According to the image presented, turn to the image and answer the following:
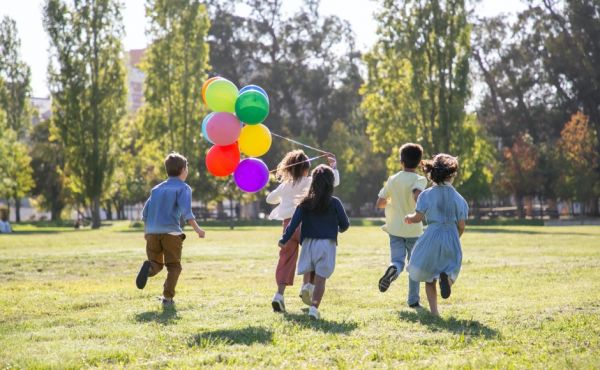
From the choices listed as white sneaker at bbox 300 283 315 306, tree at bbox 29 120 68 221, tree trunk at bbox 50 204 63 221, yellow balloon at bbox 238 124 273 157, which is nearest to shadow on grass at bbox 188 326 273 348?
white sneaker at bbox 300 283 315 306

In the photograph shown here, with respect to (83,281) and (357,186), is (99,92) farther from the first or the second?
(83,281)

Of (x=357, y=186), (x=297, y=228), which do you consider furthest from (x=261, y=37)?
(x=297, y=228)

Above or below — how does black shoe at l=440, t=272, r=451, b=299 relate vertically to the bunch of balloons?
below

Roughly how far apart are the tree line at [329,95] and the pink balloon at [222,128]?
34.2 meters

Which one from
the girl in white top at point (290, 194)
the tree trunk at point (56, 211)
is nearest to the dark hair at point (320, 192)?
the girl in white top at point (290, 194)

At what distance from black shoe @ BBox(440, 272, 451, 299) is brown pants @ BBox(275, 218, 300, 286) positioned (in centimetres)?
170

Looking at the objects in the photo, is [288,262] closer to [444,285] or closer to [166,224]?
[166,224]

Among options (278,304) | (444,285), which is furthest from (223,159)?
(444,285)

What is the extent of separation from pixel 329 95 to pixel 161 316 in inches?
2257

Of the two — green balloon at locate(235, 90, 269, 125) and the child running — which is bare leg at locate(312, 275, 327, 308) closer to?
the child running

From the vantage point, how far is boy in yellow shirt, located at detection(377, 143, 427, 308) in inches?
337

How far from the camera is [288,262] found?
8492 millimetres

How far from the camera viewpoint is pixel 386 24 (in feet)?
145

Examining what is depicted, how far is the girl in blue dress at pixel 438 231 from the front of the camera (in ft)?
25.0
